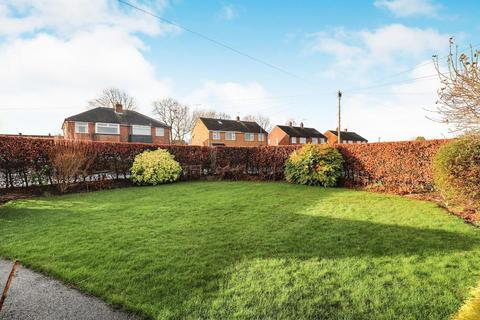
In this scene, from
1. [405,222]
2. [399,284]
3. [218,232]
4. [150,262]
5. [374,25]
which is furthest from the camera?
[374,25]

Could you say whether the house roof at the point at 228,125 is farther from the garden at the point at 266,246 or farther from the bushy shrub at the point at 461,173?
the bushy shrub at the point at 461,173

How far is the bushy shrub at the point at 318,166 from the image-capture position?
1296cm

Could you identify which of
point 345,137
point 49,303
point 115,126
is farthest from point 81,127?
point 345,137

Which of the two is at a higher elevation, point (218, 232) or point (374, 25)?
point (374, 25)

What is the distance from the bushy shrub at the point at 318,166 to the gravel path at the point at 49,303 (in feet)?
37.8

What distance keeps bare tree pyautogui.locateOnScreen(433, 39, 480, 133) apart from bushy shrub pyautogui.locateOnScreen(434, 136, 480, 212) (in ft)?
9.64

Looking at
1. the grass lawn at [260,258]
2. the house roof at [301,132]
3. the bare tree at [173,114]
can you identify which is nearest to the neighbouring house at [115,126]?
the bare tree at [173,114]

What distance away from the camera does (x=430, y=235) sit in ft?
17.1

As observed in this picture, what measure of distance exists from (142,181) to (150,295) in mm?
11924

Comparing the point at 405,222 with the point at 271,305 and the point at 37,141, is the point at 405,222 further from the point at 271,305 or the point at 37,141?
the point at 37,141

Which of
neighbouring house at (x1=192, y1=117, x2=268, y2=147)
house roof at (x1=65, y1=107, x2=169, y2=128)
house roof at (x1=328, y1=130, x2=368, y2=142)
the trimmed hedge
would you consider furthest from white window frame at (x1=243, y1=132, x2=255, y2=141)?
the trimmed hedge

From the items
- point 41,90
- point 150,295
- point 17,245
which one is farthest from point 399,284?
point 41,90

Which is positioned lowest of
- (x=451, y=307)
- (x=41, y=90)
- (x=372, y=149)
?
(x=451, y=307)

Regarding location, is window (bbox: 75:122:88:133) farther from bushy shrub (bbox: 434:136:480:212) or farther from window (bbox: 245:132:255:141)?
bushy shrub (bbox: 434:136:480:212)
